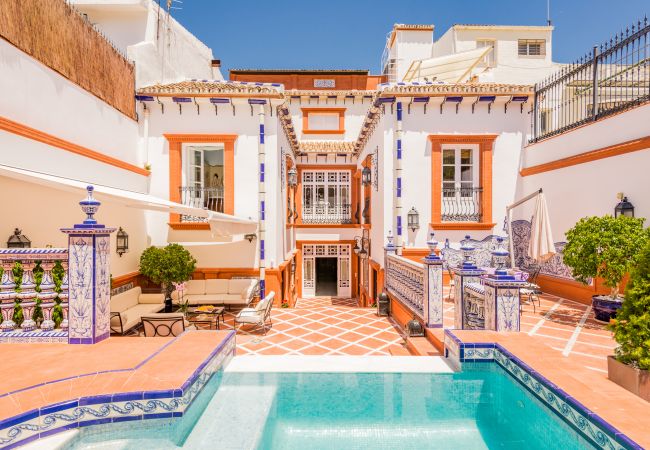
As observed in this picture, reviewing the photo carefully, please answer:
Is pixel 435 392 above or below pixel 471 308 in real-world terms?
below

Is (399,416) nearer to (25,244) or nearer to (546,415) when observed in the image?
(546,415)

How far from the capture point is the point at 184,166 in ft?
37.6

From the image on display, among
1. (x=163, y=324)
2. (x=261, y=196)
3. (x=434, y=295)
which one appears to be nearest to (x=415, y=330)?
(x=434, y=295)

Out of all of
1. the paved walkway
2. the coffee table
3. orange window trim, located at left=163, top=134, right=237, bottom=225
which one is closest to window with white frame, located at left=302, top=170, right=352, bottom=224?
orange window trim, located at left=163, top=134, right=237, bottom=225

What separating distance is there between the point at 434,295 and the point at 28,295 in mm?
6681

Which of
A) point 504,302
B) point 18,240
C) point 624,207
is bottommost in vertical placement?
point 504,302

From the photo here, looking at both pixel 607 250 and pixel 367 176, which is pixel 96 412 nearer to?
pixel 607 250

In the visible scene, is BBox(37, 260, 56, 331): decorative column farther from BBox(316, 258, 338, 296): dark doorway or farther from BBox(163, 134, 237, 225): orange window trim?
BBox(316, 258, 338, 296): dark doorway

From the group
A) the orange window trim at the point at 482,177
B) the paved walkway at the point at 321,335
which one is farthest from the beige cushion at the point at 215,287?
the orange window trim at the point at 482,177

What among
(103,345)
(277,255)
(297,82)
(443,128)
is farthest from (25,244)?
(297,82)

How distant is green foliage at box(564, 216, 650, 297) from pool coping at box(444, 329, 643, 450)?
3.74 metres

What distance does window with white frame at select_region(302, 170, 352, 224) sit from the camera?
1706cm

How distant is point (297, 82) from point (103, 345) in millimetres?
18156

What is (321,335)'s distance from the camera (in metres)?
8.15
